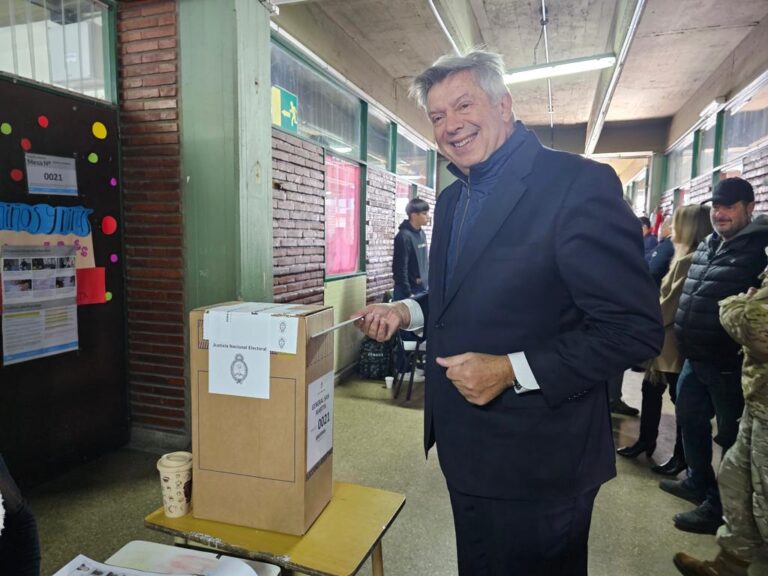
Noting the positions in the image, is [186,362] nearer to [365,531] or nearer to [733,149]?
[365,531]

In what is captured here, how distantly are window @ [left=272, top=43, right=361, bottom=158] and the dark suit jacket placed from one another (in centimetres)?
330

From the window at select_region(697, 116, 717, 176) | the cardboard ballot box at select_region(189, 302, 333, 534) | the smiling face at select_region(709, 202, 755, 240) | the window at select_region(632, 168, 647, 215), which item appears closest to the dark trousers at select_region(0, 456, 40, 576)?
the cardboard ballot box at select_region(189, 302, 333, 534)

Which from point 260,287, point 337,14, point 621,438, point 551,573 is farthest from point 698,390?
point 337,14

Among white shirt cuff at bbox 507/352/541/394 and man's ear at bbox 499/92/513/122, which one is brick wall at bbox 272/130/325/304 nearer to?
man's ear at bbox 499/92/513/122

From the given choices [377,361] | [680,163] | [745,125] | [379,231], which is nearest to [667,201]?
[680,163]

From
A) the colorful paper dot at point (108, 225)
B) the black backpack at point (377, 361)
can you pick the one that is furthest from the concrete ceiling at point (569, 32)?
the black backpack at point (377, 361)

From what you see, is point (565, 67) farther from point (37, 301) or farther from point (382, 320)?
point (37, 301)

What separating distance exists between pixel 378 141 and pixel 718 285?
448 cm

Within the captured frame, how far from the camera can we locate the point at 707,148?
6195 millimetres

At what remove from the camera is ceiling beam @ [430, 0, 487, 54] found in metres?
3.80

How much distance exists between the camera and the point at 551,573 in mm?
1160

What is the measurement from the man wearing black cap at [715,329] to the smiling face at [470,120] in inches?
67.2

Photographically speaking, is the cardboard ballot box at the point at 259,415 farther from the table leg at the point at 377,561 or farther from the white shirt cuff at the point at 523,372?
the white shirt cuff at the point at 523,372

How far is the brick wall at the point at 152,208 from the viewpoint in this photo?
121 inches
